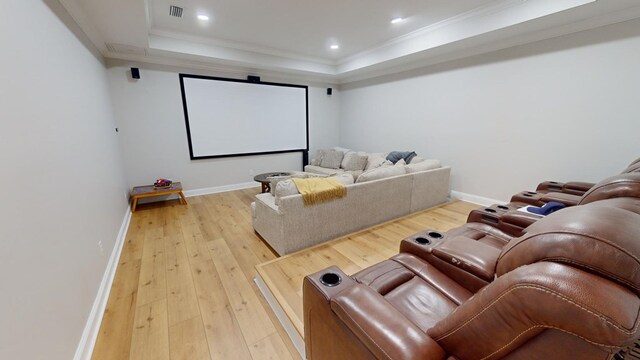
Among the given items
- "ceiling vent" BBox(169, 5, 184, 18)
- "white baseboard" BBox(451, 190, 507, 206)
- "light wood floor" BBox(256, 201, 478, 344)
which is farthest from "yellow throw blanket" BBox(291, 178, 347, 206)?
"white baseboard" BBox(451, 190, 507, 206)

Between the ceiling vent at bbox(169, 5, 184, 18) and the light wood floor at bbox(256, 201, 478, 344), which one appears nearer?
the light wood floor at bbox(256, 201, 478, 344)

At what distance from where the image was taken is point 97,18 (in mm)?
2566

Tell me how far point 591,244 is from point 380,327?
62 cm

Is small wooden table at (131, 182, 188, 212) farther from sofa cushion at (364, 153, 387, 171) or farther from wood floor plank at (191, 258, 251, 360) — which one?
sofa cushion at (364, 153, 387, 171)

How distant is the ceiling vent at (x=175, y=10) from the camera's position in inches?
116

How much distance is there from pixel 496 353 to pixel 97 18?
4027mm

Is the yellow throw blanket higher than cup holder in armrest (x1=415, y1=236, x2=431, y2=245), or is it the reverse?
the yellow throw blanket

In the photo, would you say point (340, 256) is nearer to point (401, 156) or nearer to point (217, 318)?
point (217, 318)

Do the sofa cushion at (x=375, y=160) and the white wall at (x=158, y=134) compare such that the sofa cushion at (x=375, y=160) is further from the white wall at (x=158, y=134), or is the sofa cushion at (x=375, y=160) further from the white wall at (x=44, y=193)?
the white wall at (x=44, y=193)

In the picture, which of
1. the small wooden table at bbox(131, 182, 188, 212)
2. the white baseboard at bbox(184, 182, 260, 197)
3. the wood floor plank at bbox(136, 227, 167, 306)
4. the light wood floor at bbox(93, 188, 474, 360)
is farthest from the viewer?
the white baseboard at bbox(184, 182, 260, 197)

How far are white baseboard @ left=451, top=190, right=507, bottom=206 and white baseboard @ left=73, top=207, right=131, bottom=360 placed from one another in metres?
4.82

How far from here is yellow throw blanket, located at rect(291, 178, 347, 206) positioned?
2.50 meters

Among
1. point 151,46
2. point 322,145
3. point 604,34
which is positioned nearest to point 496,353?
point 604,34

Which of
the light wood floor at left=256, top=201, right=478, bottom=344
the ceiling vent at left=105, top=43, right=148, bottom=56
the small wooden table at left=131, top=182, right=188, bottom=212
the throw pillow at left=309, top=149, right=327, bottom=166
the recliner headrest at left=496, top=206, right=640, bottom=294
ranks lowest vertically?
the light wood floor at left=256, top=201, right=478, bottom=344
